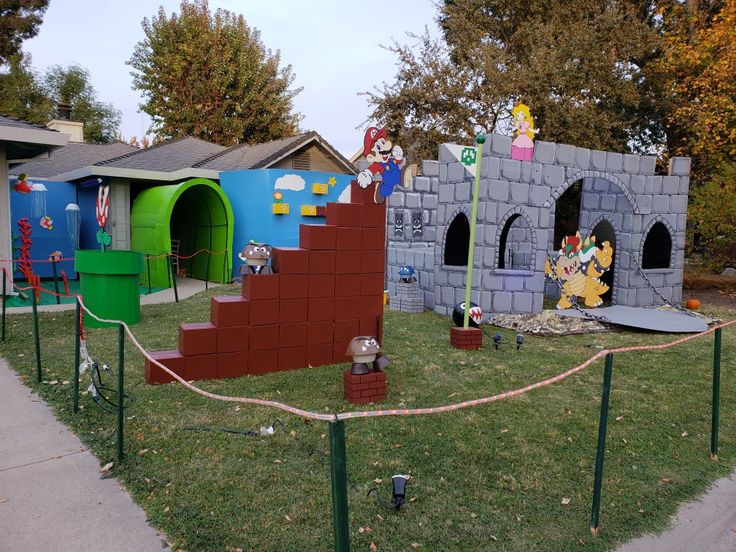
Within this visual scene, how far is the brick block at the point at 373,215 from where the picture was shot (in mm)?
6504

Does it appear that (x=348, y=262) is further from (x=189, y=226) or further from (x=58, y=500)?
(x=189, y=226)

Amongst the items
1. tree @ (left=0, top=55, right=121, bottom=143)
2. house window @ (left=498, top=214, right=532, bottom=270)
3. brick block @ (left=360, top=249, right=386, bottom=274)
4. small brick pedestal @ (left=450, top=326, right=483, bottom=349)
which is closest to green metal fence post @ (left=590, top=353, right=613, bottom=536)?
brick block @ (left=360, top=249, right=386, bottom=274)

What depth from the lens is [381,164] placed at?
645cm

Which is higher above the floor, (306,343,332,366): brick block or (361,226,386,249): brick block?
(361,226,386,249): brick block

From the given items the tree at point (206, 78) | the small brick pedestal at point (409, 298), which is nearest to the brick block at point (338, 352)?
the small brick pedestal at point (409, 298)

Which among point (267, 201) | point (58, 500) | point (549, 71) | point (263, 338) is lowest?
point (58, 500)

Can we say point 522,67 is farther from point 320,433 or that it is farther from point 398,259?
Result: point 320,433

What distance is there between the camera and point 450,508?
11.2 ft

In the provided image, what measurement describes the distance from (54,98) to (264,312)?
39970 mm

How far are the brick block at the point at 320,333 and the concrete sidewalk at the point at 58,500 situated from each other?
274 centimetres

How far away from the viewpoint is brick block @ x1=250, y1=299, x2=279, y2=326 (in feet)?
19.7

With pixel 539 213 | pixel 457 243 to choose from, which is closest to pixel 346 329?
pixel 457 243

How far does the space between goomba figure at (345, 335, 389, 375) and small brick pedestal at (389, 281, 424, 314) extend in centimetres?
551

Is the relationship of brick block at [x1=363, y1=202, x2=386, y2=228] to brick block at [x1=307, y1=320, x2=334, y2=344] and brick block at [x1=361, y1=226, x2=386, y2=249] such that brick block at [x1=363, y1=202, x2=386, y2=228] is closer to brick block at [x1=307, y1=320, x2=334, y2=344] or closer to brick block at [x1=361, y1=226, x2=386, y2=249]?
brick block at [x1=361, y1=226, x2=386, y2=249]
